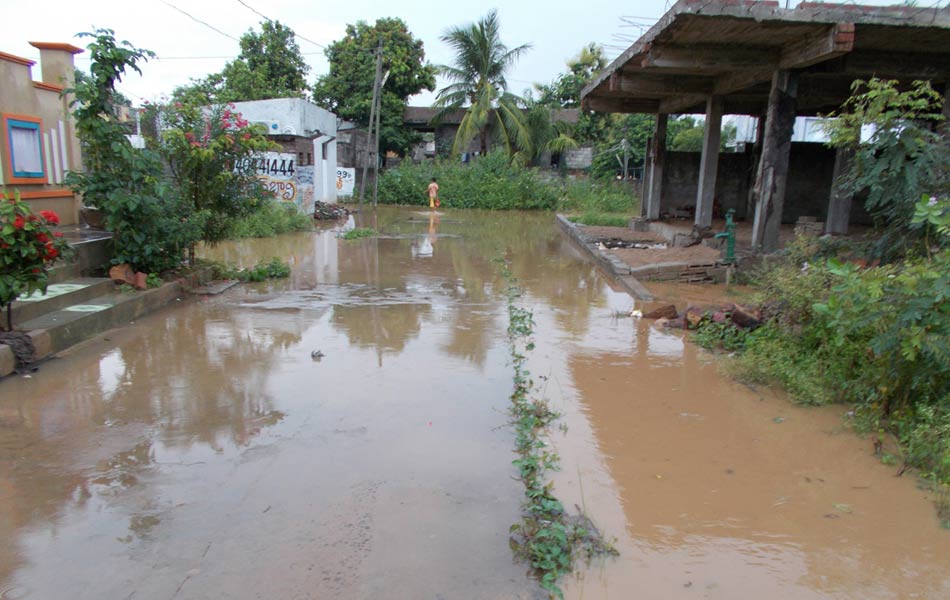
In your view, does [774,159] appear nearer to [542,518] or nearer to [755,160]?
[755,160]

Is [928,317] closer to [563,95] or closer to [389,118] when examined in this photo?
[389,118]

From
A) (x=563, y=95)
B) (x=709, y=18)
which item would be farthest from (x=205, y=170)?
(x=563, y=95)

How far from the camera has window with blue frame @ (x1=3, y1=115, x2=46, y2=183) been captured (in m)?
9.20

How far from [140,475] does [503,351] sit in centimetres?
375

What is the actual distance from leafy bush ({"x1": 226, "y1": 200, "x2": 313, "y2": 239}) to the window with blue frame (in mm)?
5497

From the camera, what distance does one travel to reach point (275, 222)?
A: 17.7 metres

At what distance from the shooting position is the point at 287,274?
11070 millimetres

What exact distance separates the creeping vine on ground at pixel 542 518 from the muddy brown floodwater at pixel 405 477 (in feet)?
0.30

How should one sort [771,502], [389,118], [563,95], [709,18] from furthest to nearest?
[563,95]
[389,118]
[709,18]
[771,502]

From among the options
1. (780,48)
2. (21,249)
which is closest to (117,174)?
(21,249)

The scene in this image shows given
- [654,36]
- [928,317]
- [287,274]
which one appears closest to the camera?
[928,317]

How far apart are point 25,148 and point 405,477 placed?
8.98 meters

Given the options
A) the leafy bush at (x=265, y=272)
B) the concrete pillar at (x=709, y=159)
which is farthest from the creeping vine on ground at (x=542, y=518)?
the concrete pillar at (x=709, y=159)

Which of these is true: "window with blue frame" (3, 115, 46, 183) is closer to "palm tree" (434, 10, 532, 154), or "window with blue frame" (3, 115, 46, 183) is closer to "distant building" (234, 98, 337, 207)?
"distant building" (234, 98, 337, 207)
